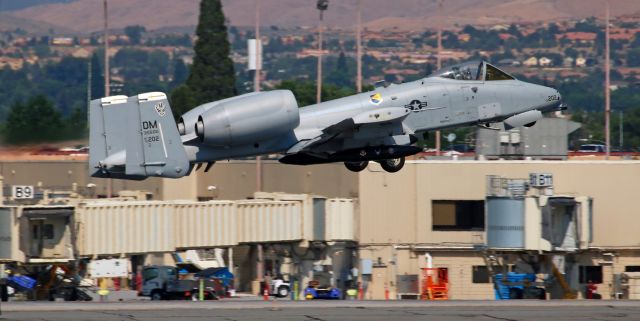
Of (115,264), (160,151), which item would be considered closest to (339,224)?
(115,264)

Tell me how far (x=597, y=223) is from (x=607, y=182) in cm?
227

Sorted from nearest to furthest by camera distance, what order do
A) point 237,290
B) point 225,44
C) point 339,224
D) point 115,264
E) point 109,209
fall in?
1. point 115,264
2. point 109,209
3. point 339,224
4. point 237,290
5. point 225,44

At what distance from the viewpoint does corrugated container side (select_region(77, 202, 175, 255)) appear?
6000cm

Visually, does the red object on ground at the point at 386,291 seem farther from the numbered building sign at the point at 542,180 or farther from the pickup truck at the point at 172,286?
the numbered building sign at the point at 542,180

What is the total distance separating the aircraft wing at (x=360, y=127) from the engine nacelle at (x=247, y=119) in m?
1.72

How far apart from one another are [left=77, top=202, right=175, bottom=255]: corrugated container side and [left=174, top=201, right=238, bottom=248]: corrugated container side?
756 mm

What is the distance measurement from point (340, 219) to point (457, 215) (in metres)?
6.34

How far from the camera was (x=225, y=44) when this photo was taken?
554 feet

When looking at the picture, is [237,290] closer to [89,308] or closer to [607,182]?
[607,182]

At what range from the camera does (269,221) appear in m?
69.1

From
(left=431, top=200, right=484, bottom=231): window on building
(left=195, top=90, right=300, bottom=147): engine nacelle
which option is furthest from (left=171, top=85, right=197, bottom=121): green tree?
(left=195, top=90, right=300, bottom=147): engine nacelle

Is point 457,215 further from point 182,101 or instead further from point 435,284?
point 182,101

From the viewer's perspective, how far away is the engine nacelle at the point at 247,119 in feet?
132

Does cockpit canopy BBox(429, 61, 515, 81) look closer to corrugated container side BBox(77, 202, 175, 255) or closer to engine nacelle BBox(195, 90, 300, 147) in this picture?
engine nacelle BBox(195, 90, 300, 147)
